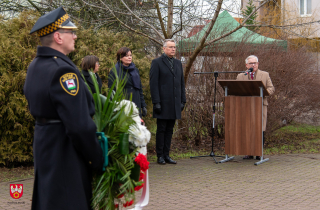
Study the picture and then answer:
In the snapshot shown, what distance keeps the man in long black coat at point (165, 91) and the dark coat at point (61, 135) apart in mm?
4450

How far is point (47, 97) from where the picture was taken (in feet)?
7.43

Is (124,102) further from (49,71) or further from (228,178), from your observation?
(228,178)

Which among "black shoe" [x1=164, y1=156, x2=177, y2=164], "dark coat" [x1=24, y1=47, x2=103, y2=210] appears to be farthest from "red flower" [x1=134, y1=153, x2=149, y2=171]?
"black shoe" [x1=164, y1=156, x2=177, y2=164]

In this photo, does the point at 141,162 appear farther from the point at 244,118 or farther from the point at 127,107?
the point at 244,118

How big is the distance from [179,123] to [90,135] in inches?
276

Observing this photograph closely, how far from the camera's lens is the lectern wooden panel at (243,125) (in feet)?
23.0

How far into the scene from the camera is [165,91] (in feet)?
22.9

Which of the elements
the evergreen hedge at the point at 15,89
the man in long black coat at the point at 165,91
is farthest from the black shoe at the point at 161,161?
the evergreen hedge at the point at 15,89

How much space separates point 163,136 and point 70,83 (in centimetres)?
494

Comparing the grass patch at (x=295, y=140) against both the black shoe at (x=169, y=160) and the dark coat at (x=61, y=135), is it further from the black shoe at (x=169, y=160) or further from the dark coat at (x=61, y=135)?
the dark coat at (x=61, y=135)

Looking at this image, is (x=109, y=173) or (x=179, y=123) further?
(x=179, y=123)

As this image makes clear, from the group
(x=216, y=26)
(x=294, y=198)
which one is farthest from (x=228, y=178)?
(x=216, y=26)

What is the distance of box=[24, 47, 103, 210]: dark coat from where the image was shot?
222cm

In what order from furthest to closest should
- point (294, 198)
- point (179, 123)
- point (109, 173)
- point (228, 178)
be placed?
point (179, 123) < point (228, 178) < point (294, 198) < point (109, 173)
